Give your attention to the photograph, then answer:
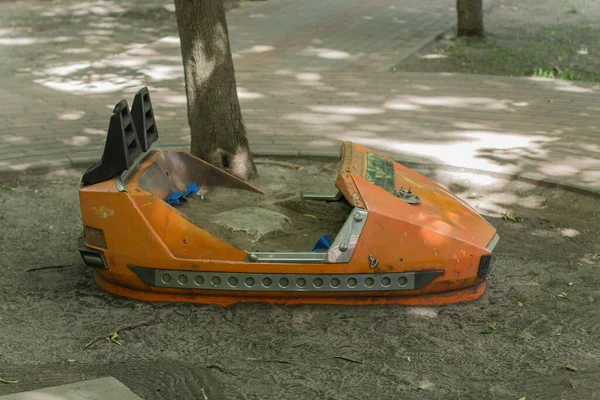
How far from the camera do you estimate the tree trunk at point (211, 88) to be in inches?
255

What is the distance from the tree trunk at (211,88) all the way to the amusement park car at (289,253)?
1759 mm

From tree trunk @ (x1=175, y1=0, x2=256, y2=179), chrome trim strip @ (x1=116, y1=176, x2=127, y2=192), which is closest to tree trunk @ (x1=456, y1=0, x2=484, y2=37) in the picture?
tree trunk @ (x1=175, y1=0, x2=256, y2=179)

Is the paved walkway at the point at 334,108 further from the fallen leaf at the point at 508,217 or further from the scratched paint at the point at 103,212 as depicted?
the scratched paint at the point at 103,212

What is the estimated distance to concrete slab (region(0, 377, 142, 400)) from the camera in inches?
142

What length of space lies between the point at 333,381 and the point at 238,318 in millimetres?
839

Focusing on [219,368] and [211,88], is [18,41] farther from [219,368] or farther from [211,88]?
[219,368]

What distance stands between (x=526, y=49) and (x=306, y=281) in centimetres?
913

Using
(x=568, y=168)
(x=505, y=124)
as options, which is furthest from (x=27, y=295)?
(x=505, y=124)

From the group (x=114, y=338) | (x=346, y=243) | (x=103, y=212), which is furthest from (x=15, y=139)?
(x=346, y=243)

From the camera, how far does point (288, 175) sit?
7004 mm

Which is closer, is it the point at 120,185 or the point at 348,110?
the point at 120,185

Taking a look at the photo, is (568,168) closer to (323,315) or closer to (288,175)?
(288,175)

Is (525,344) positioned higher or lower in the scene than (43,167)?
lower

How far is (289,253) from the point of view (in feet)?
15.2
